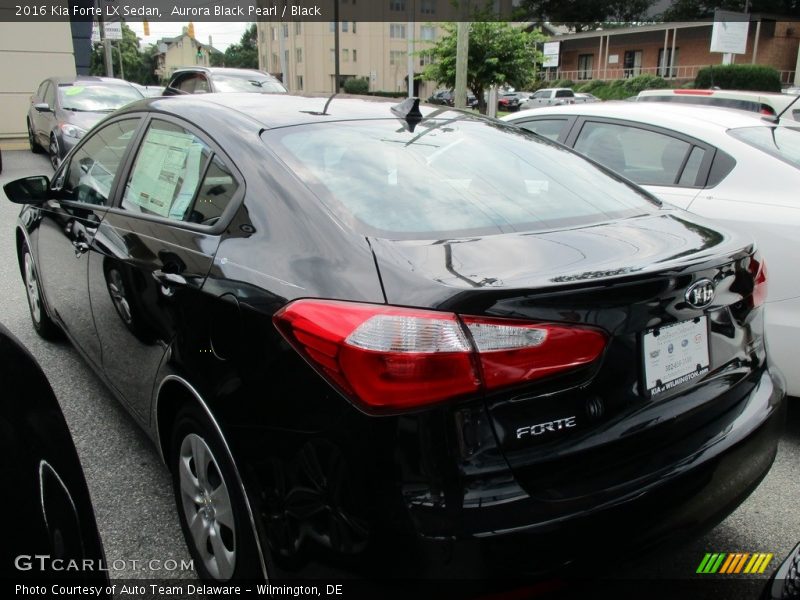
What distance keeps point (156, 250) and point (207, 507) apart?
0.90 metres

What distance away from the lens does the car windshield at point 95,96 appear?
11453mm

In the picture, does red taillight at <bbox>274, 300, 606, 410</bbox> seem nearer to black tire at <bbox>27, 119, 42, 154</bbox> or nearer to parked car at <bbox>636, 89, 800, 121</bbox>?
parked car at <bbox>636, 89, 800, 121</bbox>

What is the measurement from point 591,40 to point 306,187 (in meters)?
65.9

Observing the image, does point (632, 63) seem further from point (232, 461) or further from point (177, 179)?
point (232, 461)

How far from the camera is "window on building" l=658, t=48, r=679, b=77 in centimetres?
5353

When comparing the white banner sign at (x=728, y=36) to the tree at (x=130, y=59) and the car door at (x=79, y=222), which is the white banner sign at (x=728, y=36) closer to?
the car door at (x=79, y=222)

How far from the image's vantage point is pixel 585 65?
62.7 m

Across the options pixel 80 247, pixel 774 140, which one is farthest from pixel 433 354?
pixel 774 140

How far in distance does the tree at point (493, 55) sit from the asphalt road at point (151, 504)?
12.1 metres

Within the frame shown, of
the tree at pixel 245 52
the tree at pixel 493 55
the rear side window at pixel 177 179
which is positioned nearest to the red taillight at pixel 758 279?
the rear side window at pixel 177 179

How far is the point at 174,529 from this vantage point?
2641 mm

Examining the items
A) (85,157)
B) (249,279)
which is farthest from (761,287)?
(85,157)

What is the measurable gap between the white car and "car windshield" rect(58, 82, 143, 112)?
9.25 metres

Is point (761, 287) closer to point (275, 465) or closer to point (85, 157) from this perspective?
point (275, 465)
